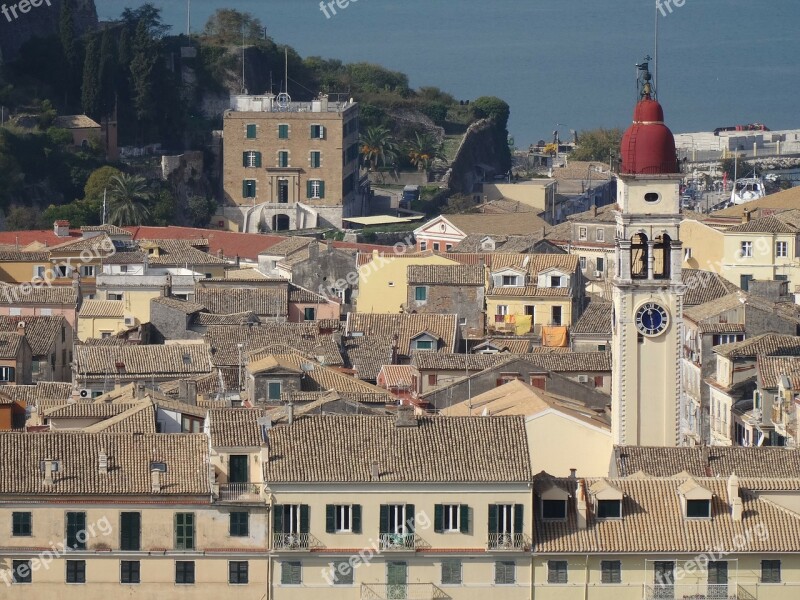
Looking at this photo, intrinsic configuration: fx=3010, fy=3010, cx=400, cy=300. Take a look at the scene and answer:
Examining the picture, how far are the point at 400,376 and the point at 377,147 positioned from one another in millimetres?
68360

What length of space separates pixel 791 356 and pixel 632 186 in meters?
8.47

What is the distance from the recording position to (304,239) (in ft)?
356

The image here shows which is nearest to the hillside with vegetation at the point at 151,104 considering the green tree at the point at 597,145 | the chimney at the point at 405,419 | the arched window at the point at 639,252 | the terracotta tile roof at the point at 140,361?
the green tree at the point at 597,145

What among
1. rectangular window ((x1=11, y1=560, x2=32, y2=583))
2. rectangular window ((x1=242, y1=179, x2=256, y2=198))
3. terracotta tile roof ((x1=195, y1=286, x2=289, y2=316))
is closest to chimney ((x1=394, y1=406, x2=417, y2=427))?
rectangular window ((x1=11, y1=560, x2=32, y2=583))

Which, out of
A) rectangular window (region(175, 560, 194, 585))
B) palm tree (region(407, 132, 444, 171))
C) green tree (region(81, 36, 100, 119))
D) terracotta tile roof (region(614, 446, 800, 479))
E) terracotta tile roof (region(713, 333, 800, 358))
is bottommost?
rectangular window (region(175, 560, 194, 585))

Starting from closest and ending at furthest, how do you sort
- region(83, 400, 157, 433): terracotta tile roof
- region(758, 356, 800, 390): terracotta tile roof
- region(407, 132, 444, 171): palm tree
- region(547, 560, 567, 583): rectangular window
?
region(547, 560, 567, 583): rectangular window → region(83, 400, 157, 433): terracotta tile roof → region(758, 356, 800, 390): terracotta tile roof → region(407, 132, 444, 171): palm tree

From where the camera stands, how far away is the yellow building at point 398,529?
2034 inches

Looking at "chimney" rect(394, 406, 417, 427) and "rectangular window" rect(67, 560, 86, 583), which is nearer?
"rectangular window" rect(67, 560, 86, 583)

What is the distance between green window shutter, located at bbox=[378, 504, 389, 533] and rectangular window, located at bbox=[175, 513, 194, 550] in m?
3.25

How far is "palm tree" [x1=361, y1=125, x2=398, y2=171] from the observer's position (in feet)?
461

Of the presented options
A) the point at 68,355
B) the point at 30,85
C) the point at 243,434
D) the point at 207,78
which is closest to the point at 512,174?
the point at 207,78

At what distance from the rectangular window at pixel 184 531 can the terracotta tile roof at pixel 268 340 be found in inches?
878

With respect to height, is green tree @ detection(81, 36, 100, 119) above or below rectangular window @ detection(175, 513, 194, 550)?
above

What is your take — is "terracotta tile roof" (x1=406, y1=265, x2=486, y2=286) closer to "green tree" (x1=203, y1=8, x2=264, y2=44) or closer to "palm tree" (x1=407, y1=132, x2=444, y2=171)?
"palm tree" (x1=407, y1=132, x2=444, y2=171)
